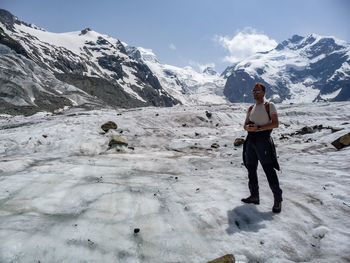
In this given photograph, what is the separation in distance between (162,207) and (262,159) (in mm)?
2478

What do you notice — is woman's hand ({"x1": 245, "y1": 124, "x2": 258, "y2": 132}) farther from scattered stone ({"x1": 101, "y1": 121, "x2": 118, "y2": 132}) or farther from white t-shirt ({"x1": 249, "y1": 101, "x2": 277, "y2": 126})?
scattered stone ({"x1": 101, "y1": 121, "x2": 118, "y2": 132})

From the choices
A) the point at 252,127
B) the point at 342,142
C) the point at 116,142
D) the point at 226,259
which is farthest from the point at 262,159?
the point at 116,142

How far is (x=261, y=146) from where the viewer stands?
9.09m

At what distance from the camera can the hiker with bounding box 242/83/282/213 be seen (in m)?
8.98

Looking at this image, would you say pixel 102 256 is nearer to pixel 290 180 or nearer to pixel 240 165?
pixel 290 180

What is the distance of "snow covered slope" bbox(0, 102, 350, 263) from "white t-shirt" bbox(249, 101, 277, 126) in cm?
189

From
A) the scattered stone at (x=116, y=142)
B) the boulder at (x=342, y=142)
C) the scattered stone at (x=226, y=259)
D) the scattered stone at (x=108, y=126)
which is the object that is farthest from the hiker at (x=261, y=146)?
the scattered stone at (x=108, y=126)

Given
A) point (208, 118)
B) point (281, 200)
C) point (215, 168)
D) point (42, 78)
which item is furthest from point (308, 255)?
point (42, 78)

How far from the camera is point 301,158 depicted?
1431cm

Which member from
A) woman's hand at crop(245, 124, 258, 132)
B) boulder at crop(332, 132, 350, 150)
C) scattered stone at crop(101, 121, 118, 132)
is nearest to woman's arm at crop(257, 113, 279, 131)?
woman's hand at crop(245, 124, 258, 132)

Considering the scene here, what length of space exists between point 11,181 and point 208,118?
53.0 feet

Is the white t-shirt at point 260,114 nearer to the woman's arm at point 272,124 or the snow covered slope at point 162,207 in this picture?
the woman's arm at point 272,124

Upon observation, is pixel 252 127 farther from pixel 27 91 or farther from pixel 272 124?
pixel 27 91

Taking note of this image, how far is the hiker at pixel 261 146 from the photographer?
8.98m
